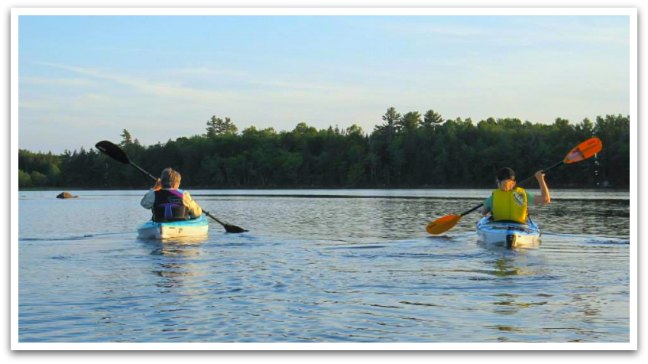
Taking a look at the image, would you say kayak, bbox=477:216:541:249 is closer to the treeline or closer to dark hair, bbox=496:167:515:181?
dark hair, bbox=496:167:515:181

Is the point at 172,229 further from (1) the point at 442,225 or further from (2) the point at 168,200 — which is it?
(1) the point at 442,225

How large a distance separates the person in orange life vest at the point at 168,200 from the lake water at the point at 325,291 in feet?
2.13

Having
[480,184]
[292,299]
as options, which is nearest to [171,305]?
[292,299]

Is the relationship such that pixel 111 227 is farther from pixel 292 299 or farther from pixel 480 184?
pixel 480 184

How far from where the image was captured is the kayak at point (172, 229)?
692 inches

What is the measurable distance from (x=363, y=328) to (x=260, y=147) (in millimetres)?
129554

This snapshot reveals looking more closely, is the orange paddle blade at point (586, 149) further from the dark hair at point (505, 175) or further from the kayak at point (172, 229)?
the kayak at point (172, 229)

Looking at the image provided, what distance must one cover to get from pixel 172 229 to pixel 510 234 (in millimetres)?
7020

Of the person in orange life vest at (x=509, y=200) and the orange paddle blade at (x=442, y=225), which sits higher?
the person in orange life vest at (x=509, y=200)

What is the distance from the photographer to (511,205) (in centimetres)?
1605

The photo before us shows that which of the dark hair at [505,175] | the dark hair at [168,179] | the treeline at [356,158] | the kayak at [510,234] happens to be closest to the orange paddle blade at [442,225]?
the kayak at [510,234]

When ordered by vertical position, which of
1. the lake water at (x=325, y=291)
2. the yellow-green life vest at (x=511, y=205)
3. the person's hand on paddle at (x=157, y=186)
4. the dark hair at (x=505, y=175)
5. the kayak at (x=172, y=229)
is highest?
the dark hair at (x=505, y=175)

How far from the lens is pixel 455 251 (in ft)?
52.5
